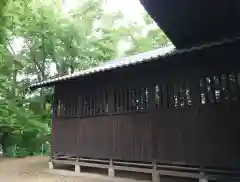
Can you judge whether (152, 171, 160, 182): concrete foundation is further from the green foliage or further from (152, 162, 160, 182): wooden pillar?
the green foliage

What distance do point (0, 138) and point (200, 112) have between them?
15579mm

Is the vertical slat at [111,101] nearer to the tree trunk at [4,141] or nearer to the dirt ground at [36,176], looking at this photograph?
the dirt ground at [36,176]

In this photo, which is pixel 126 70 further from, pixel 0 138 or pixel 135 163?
pixel 0 138

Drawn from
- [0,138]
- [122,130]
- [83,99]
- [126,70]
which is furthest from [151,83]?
[0,138]

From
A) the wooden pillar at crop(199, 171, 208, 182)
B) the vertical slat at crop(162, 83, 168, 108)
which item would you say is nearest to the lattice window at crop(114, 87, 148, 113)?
the vertical slat at crop(162, 83, 168, 108)

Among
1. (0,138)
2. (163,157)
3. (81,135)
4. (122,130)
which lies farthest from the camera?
(0,138)

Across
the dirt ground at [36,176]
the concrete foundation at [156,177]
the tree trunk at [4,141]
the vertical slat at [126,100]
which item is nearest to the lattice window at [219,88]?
the concrete foundation at [156,177]

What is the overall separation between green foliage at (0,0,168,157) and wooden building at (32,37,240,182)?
250 inches

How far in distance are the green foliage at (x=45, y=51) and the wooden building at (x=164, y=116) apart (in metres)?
6.34

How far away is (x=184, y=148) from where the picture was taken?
7863 mm

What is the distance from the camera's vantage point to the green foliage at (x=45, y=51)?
694 inches

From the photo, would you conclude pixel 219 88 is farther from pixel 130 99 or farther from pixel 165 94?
pixel 130 99

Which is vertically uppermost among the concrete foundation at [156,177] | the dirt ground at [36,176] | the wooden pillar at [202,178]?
the wooden pillar at [202,178]

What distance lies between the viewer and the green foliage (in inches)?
694
